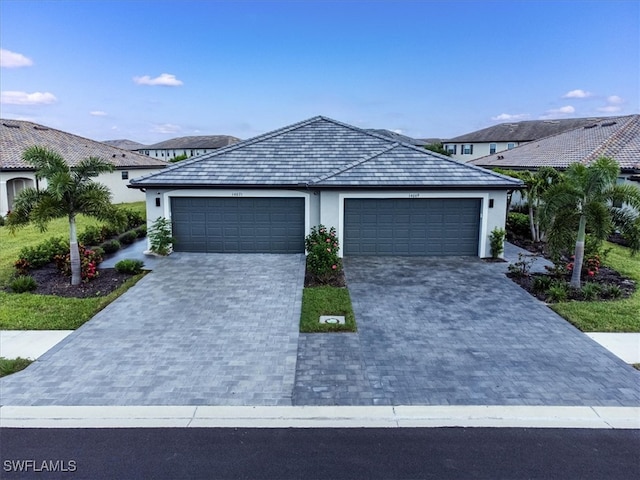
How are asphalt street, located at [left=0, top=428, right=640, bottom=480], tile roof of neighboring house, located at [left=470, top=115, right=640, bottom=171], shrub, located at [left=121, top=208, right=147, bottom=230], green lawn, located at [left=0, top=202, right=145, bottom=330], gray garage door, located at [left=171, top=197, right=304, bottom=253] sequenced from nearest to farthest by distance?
asphalt street, located at [left=0, top=428, right=640, bottom=480]
green lawn, located at [left=0, top=202, right=145, bottom=330]
gray garage door, located at [left=171, top=197, right=304, bottom=253]
shrub, located at [left=121, top=208, right=147, bottom=230]
tile roof of neighboring house, located at [left=470, top=115, right=640, bottom=171]

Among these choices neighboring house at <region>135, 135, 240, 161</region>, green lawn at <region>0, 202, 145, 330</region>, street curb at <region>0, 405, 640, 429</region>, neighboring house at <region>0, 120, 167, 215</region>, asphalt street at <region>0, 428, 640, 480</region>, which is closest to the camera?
asphalt street at <region>0, 428, 640, 480</region>

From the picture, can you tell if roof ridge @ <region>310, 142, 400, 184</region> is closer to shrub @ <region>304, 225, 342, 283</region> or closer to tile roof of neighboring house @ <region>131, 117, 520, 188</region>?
tile roof of neighboring house @ <region>131, 117, 520, 188</region>

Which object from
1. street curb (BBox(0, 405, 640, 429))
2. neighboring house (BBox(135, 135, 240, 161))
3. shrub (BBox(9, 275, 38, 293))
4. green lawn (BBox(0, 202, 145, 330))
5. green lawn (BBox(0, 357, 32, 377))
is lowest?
street curb (BBox(0, 405, 640, 429))

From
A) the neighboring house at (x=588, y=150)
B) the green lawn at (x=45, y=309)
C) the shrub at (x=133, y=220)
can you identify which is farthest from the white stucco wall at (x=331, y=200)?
the neighboring house at (x=588, y=150)

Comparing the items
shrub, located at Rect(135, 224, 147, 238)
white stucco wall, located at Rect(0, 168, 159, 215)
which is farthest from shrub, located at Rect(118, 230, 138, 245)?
white stucco wall, located at Rect(0, 168, 159, 215)

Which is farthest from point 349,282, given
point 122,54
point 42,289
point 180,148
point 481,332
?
point 180,148

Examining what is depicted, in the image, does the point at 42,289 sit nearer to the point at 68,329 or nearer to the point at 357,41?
the point at 68,329

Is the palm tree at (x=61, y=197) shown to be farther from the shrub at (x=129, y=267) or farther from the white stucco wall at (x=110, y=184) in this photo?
the white stucco wall at (x=110, y=184)
